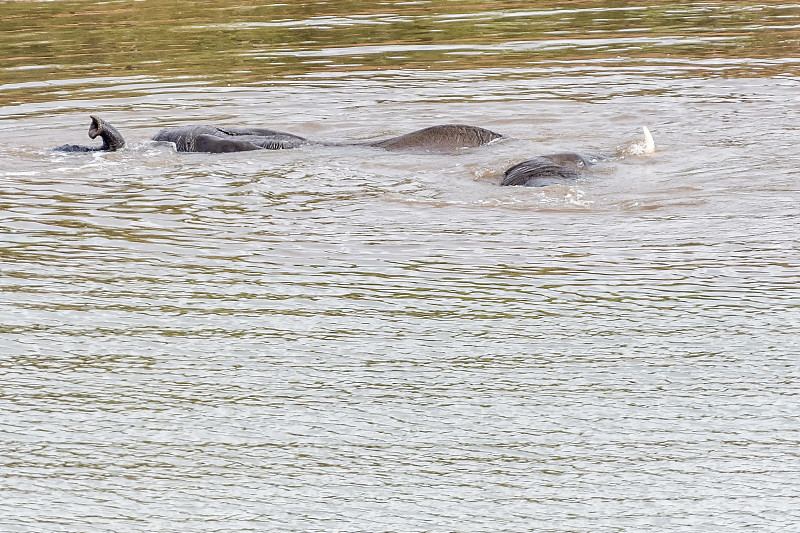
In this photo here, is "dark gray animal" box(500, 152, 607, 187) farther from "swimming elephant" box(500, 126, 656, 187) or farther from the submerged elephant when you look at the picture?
the submerged elephant

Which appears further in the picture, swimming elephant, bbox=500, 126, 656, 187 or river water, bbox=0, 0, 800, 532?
swimming elephant, bbox=500, 126, 656, 187

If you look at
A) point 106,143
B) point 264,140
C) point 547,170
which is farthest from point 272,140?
point 547,170

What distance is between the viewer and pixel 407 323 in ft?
16.4

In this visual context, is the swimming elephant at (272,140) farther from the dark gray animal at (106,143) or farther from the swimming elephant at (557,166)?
the swimming elephant at (557,166)

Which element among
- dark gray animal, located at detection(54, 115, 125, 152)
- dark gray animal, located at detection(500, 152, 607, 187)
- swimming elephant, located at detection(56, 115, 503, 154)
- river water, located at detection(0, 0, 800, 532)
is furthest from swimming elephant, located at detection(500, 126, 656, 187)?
dark gray animal, located at detection(54, 115, 125, 152)

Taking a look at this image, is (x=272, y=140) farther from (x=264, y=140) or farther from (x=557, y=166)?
(x=557, y=166)

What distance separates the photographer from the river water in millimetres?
3605

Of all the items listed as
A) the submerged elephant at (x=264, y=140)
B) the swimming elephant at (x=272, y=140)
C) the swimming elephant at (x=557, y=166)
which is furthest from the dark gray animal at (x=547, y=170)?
the swimming elephant at (x=272, y=140)

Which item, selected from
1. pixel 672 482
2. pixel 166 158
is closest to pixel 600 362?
pixel 672 482

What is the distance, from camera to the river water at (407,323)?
3.61 meters

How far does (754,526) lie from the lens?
332cm

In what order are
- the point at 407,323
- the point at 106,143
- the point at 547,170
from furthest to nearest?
the point at 106,143 → the point at 547,170 → the point at 407,323

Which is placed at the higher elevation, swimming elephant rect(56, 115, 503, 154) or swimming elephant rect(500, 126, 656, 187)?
swimming elephant rect(56, 115, 503, 154)

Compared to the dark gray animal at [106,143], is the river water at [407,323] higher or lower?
lower
